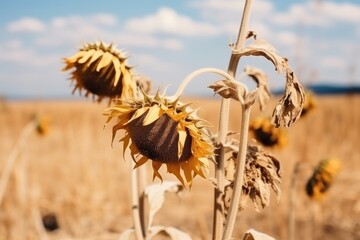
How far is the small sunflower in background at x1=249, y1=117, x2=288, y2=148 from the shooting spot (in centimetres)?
279

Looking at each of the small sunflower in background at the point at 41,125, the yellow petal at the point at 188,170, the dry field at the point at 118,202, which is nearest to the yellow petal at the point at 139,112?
the yellow petal at the point at 188,170

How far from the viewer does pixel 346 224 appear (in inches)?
156

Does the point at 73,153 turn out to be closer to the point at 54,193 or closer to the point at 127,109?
the point at 54,193

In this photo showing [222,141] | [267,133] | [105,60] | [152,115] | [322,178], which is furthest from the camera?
[267,133]

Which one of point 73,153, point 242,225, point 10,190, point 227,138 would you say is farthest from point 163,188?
point 73,153

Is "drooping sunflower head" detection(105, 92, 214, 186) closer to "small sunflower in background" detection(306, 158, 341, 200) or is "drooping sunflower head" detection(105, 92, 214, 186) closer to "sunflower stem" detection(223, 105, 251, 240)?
"sunflower stem" detection(223, 105, 251, 240)

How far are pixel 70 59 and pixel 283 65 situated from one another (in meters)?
0.58

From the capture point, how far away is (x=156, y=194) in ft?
4.48

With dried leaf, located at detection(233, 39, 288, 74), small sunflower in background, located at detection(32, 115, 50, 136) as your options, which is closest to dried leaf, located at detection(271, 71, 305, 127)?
dried leaf, located at detection(233, 39, 288, 74)

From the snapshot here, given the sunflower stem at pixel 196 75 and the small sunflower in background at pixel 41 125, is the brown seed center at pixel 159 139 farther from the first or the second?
the small sunflower in background at pixel 41 125

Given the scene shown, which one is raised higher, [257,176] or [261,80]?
[261,80]

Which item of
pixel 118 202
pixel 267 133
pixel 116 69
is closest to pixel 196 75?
pixel 116 69

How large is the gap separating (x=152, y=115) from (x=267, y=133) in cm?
207

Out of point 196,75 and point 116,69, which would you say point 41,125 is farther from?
point 196,75
